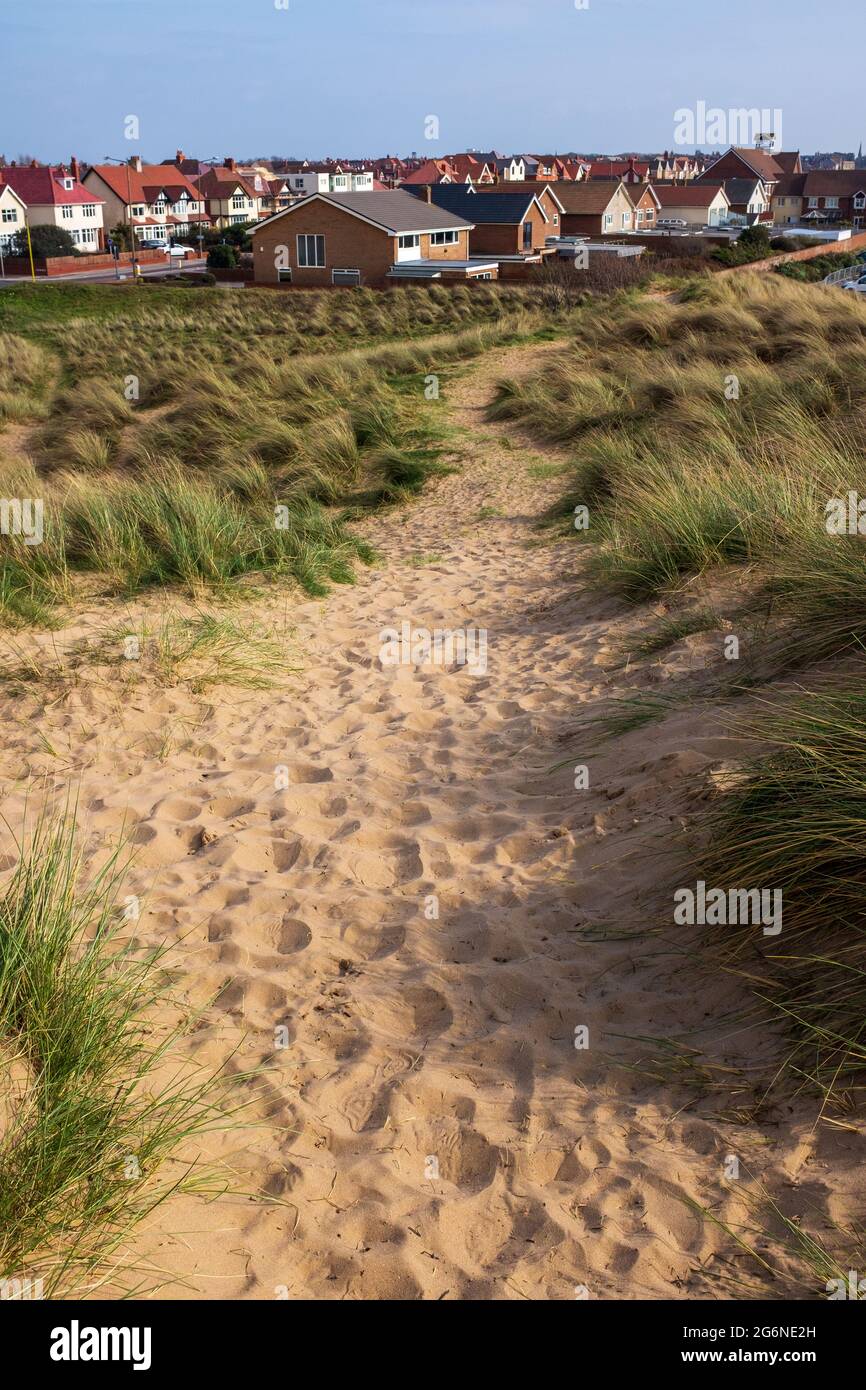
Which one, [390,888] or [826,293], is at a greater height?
[826,293]

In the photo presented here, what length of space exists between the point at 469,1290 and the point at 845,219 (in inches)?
3766

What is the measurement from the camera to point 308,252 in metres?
45.3

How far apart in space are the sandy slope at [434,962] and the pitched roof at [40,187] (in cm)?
6884

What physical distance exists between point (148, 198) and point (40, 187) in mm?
14091

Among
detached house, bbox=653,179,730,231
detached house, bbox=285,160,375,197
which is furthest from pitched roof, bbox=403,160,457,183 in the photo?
detached house, bbox=653,179,730,231

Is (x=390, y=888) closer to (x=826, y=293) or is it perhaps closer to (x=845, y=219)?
(x=826, y=293)

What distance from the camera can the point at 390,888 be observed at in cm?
419

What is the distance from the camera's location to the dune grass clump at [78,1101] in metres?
2.34

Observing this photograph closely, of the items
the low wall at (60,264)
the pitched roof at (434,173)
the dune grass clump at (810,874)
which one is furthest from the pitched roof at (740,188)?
the dune grass clump at (810,874)

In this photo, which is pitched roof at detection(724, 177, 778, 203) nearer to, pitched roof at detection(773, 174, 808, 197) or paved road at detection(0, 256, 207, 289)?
pitched roof at detection(773, 174, 808, 197)

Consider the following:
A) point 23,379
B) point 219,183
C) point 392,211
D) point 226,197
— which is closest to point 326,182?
point 219,183

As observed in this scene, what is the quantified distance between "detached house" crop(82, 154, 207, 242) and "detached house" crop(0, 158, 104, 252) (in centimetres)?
239

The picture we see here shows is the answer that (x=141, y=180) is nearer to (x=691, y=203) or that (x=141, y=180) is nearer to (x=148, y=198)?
(x=148, y=198)
